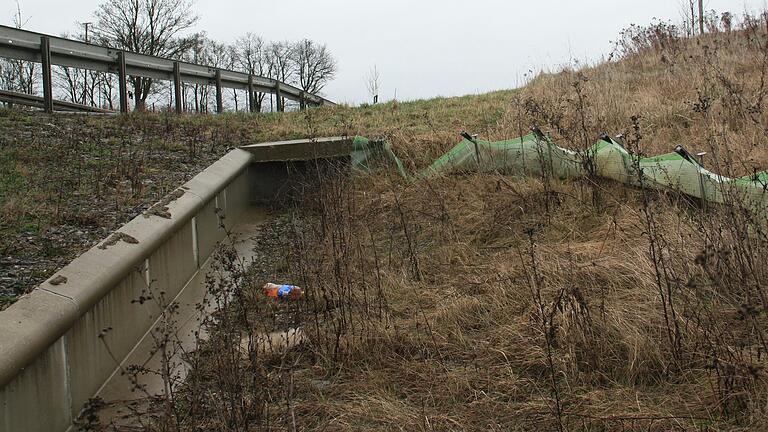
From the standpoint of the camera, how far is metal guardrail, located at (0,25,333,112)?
1009 cm

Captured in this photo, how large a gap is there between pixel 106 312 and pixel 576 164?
4925mm

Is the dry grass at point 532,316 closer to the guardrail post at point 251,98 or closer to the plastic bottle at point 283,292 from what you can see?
the plastic bottle at point 283,292

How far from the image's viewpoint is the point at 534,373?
405 cm

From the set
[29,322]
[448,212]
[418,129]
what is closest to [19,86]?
[418,129]

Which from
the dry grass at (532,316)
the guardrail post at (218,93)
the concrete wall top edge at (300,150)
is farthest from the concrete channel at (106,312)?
the guardrail post at (218,93)

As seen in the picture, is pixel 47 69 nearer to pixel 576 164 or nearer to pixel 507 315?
pixel 576 164

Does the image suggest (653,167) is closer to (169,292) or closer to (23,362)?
(169,292)

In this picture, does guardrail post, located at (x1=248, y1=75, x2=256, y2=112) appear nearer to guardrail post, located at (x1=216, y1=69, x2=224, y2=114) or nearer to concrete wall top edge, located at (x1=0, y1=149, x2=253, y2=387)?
guardrail post, located at (x1=216, y1=69, x2=224, y2=114)

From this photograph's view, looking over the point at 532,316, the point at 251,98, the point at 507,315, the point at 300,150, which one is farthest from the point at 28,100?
the point at 532,316

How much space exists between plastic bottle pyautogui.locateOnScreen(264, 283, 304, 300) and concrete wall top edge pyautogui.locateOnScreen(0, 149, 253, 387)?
36.6 inches

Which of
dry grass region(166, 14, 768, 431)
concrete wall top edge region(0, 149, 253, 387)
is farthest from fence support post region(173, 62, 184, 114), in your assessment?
concrete wall top edge region(0, 149, 253, 387)

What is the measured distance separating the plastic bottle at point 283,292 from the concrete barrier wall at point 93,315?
67 centimetres

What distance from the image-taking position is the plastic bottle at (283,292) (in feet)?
19.0

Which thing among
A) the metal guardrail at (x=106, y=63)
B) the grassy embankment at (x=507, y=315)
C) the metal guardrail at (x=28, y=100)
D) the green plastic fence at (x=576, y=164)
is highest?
the metal guardrail at (x=106, y=63)
